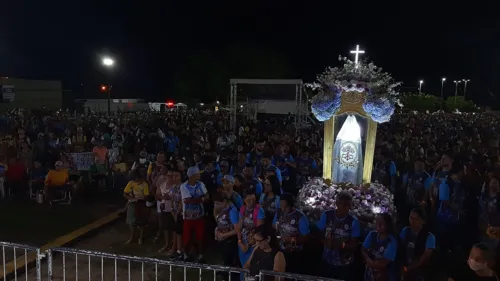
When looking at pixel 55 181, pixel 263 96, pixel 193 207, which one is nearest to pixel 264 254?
pixel 193 207

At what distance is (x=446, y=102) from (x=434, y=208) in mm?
65443

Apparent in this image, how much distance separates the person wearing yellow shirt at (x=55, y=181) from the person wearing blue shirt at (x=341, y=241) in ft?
25.3

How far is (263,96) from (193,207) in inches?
836

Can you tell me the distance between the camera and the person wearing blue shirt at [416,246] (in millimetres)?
4941

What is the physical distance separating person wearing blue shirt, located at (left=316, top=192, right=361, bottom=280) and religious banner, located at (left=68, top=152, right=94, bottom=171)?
8.98 m

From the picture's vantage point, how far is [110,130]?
63.3ft

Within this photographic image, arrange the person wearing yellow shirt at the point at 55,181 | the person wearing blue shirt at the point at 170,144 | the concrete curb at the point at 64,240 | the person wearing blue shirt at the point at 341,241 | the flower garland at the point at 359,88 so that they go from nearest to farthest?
1. the person wearing blue shirt at the point at 341,241
2. the concrete curb at the point at 64,240
3. the flower garland at the point at 359,88
4. the person wearing yellow shirt at the point at 55,181
5. the person wearing blue shirt at the point at 170,144

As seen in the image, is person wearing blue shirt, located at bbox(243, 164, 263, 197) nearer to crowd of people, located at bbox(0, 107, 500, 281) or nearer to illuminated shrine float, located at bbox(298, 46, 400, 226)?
crowd of people, located at bbox(0, 107, 500, 281)

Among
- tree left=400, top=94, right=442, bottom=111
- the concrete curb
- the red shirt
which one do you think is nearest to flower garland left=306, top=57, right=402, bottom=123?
the concrete curb

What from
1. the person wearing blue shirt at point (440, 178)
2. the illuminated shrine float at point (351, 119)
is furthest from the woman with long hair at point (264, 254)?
the person wearing blue shirt at point (440, 178)

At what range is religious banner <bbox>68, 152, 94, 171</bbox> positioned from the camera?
1220 centimetres

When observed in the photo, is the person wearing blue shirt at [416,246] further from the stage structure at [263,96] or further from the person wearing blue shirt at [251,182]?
the stage structure at [263,96]

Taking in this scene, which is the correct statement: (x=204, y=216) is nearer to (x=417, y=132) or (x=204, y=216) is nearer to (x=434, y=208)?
(x=434, y=208)

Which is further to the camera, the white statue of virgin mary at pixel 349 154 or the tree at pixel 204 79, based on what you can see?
the tree at pixel 204 79
